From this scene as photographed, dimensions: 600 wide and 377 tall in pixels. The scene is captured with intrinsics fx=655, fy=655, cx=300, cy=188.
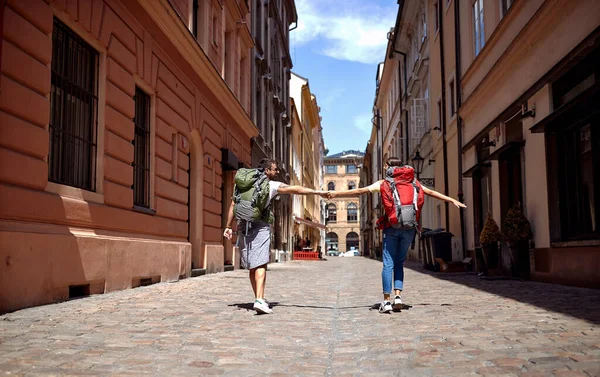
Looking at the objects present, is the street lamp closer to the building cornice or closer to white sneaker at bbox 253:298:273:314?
the building cornice

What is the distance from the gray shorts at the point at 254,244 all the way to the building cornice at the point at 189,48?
507 cm

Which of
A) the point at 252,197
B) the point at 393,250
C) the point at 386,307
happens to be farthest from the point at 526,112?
the point at 252,197

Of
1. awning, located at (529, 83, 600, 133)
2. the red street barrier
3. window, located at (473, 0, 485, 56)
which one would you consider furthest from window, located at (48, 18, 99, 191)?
the red street barrier

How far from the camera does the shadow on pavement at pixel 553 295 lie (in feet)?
21.5

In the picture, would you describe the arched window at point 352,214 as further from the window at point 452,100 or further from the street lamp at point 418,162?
the window at point 452,100

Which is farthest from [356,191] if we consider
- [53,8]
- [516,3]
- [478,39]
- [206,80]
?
[478,39]

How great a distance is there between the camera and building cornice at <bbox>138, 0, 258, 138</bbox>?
1121cm

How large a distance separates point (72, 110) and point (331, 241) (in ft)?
298

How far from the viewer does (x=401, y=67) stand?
33.4 meters

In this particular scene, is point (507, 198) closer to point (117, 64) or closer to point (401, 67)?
point (117, 64)

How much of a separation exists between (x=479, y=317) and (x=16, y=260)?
15.1 feet

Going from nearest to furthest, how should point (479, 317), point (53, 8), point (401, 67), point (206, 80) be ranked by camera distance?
point (479, 317), point (53, 8), point (206, 80), point (401, 67)

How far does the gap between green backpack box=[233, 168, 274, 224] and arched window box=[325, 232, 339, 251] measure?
3531 inches

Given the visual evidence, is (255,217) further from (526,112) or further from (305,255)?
(305,255)
